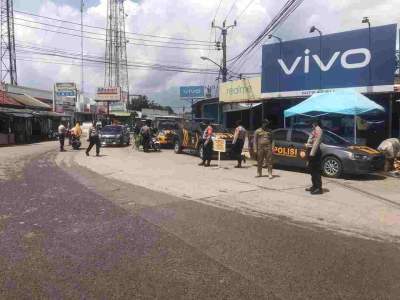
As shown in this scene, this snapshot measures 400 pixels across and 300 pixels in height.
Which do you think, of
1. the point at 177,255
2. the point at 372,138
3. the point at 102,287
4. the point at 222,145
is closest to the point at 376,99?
the point at 372,138

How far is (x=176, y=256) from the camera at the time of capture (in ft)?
18.9

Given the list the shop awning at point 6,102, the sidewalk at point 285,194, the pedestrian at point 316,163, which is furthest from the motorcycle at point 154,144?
the shop awning at point 6,102

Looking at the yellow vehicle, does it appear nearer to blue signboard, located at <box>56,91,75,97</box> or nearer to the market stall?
the market stall

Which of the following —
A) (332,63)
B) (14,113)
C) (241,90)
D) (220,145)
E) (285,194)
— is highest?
(332,63)

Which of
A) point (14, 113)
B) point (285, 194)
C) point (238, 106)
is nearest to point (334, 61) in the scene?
point (238, 106)

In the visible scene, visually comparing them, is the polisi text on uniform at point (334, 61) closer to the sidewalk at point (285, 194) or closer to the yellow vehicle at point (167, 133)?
the sidewalk at point (285, 194)

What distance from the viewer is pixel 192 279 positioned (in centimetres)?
496

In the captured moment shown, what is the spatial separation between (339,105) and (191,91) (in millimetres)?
41288

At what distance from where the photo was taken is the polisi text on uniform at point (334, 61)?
18.1 metres

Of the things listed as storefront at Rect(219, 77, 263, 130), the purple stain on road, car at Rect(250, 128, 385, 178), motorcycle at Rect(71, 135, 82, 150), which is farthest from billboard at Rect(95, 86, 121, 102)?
the purple stain on road

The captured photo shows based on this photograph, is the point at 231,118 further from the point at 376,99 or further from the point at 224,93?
the point at 376,99

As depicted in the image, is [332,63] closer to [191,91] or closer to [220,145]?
[220,145]

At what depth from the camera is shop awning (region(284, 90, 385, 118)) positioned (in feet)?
51.7

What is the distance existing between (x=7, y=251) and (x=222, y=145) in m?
11.1
